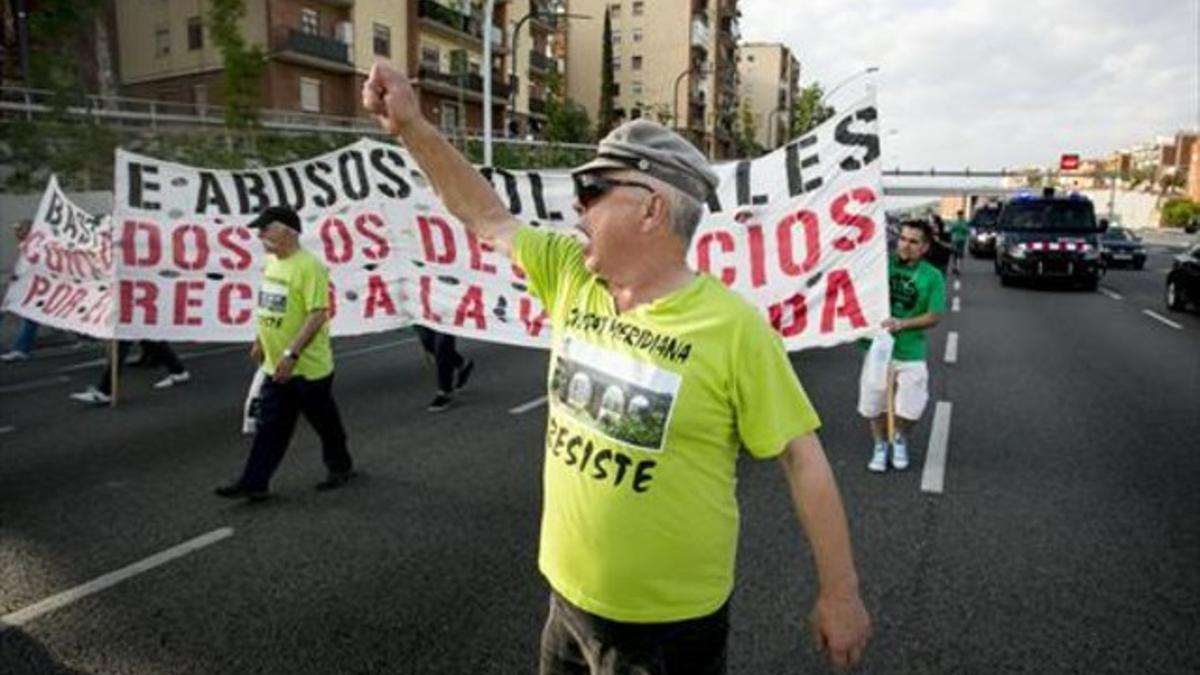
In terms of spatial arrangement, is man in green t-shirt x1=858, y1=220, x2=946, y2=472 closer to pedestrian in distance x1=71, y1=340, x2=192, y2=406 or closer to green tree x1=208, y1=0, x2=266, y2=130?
pedestrian in distance x1=71, y1=340, x2=192, y2=406

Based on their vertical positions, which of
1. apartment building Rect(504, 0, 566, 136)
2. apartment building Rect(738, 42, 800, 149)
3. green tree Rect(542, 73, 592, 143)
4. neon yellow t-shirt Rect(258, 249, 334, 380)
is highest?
apartment building Rect(738, 42, 800, 149)

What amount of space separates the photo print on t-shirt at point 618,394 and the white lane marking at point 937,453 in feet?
14.7

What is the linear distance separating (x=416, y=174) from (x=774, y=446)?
6331mm

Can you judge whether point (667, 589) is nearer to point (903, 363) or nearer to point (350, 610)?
point (350, 610)

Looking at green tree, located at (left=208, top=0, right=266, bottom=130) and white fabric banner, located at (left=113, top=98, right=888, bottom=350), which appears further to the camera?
green tree, located at (left=208, top=0, right=266, bottom=130)

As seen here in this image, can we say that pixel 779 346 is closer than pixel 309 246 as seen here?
Yes

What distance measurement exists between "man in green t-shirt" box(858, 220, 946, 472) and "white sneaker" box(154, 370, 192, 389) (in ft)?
23.8

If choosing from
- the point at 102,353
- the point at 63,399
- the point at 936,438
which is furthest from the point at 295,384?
the point at 102,353

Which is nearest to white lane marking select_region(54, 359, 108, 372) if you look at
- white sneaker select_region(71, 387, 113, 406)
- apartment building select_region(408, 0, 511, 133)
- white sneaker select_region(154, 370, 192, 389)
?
white sneaker select_region(154, 370, 192, 389)

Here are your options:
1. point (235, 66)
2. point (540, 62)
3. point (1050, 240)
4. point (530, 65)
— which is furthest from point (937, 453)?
point (540, 62)

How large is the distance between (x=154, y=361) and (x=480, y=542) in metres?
7.08

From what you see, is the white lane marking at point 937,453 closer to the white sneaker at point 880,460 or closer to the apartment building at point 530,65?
the white sneaker at point 880,460

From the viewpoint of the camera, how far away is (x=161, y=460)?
6.37 metres

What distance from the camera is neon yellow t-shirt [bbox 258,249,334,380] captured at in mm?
5316
